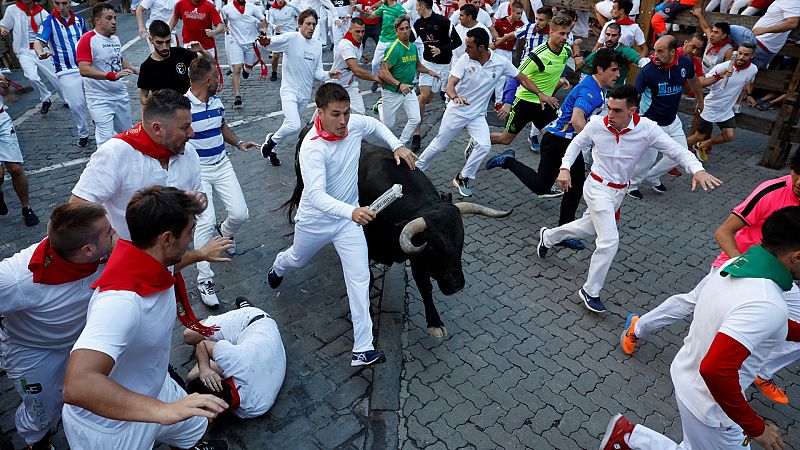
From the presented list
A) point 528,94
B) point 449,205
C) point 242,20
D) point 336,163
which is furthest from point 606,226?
point 242,20

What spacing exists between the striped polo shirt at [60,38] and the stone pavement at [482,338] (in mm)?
1895

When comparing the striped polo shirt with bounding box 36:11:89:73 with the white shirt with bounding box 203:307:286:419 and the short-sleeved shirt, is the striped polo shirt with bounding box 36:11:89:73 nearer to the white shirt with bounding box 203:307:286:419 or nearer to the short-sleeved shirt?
the short-sleeved shirt

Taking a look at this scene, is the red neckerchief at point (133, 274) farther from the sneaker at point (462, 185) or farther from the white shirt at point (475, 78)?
the white shirt at point (475, 78)

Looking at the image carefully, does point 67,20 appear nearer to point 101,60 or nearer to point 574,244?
point 101,60

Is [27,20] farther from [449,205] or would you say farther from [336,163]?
[449,205]

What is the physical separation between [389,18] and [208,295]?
7882mm

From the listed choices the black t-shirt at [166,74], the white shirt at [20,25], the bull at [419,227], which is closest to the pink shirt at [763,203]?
the bull at [419,227]

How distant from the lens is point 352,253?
4996 millimetres

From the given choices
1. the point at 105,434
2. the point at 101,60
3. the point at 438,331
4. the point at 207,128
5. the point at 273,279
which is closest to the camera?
the point at 105,434

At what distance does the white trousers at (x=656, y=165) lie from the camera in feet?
25.9

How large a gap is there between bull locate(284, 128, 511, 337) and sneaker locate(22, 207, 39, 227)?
449 centimetres

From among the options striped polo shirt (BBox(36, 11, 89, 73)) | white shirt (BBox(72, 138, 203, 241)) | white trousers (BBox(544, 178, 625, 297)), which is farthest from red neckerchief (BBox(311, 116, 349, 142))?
striped polo shirt (BBox(36, 11, 89, 73))

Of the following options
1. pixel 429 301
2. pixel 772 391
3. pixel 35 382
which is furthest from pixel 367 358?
pixel 772 391

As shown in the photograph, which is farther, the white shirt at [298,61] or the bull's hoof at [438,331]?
the white shirt at [298,61]
